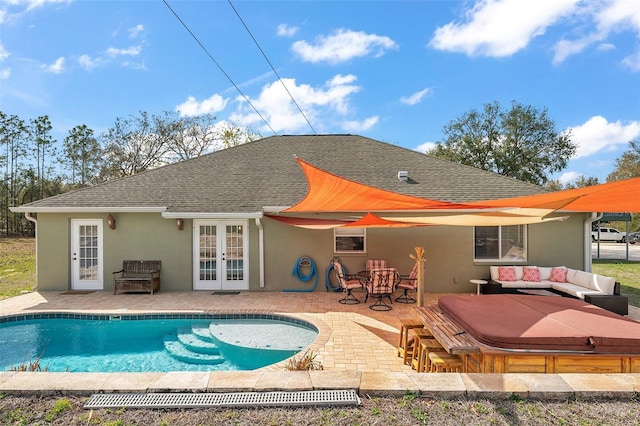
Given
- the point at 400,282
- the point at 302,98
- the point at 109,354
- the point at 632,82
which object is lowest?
the point at 109,354

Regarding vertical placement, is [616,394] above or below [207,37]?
below

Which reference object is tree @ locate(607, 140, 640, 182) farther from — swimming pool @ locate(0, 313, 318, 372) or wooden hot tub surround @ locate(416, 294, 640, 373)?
swimming pool @ locate(0, 313, 318, 372)

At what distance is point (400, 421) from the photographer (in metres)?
2.77

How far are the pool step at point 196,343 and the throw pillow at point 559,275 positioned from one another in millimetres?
8847

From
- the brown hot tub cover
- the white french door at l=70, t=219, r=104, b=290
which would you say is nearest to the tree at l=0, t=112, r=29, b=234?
the white french door at l=70, t=219, r=104, b=290

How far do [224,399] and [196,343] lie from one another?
14.2 ft

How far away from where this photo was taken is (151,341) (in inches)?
281

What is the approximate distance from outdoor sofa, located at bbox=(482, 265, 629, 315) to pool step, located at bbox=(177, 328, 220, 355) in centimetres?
726

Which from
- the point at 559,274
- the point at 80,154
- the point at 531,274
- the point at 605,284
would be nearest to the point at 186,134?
the point at 80,154

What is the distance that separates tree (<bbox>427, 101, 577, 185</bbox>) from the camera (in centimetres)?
2886

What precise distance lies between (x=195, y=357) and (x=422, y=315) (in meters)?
4.11

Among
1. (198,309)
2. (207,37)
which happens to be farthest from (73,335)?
(207,37)

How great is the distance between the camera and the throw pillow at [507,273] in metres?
9.60

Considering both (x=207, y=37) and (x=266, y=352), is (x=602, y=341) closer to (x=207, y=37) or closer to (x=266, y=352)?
(x=266, y=352)
